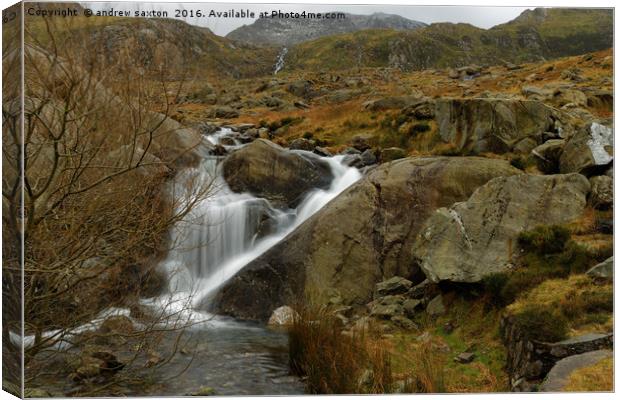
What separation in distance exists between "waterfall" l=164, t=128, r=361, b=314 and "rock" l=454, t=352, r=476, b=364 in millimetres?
3605

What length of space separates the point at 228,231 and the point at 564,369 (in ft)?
19.4

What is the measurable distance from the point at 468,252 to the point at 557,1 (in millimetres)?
3391

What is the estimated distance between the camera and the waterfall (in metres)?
10.2

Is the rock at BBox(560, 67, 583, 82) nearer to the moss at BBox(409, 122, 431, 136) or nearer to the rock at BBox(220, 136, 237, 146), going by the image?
the moss at BBox(409, 122, 431, 136)

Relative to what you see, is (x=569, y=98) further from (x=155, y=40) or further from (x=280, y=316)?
(x=155, y=40)

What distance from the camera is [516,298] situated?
871cm

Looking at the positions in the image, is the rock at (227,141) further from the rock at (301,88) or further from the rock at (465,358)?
the rock at (465,358)

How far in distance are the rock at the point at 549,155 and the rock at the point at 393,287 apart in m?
2.98

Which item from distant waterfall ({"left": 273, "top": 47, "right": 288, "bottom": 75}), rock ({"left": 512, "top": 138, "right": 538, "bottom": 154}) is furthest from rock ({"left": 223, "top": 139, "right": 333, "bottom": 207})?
rock ({"left": 512, "top": 138, "right": 538, "bottom": 154})

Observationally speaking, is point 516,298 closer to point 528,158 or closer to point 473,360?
point 473,360

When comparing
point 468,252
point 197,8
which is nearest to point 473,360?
point 468,252

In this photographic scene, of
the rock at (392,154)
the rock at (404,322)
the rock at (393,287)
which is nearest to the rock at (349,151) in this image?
the rock at (392,154)

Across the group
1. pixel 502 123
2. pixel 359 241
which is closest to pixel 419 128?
pixel 502 123

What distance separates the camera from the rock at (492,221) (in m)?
9.33
